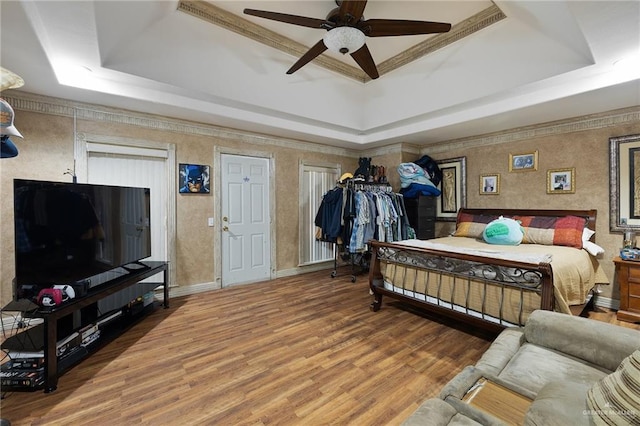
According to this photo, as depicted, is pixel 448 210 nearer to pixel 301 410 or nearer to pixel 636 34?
pixel 636 34

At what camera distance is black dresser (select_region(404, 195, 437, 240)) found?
4.82 m

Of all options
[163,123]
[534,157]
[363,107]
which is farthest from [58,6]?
[534,157]

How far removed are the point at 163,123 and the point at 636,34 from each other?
15.5 feet

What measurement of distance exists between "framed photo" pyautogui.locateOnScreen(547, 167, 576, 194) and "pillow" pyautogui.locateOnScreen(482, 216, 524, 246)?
0.75 metres

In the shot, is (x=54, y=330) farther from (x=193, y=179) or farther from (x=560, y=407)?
(x=560, y=407)

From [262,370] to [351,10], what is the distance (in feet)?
9.25

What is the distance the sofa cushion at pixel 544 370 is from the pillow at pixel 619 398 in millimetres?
460

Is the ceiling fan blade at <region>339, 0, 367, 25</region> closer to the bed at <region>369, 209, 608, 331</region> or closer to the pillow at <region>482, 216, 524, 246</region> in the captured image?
the bed at <region>369, 209, 608, 331</region>

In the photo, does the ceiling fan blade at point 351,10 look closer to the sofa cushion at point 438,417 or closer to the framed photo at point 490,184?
the sofa cushion at point 438,417

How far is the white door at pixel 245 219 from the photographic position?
419cm

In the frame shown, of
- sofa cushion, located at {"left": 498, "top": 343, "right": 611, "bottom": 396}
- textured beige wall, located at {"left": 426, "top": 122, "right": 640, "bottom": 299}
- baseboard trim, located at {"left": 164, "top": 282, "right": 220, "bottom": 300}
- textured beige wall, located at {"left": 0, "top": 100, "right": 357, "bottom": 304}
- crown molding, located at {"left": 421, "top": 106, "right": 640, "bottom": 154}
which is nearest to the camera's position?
sofa cushion, located at {"left": 498, "top": 343, "right": 611, "bottom": 396}

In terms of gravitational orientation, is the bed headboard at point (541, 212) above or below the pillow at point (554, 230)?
above

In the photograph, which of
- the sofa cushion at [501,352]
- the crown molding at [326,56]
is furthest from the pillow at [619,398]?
the crown molding at [326,56]

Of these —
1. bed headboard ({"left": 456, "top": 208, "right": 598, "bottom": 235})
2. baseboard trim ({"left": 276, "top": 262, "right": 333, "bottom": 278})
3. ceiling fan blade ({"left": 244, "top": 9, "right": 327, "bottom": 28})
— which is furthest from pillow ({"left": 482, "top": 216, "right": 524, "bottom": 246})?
ceiling fan blade ({"left": 244, "top": 9, "right": 327, "bottom": 28})
